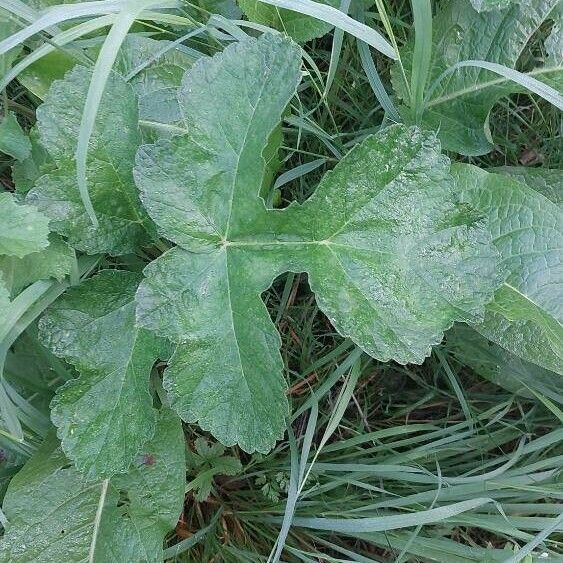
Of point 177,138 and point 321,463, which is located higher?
point 177,138

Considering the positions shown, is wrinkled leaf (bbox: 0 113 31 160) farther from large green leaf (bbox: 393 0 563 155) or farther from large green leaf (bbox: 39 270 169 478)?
large green leaf (bbox: 393 0 563 155)

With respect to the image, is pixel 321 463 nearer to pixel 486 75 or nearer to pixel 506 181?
pixel 506 181

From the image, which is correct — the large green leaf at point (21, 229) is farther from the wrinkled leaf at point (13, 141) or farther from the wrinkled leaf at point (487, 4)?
the wrinkled leaf at point (487, 4)

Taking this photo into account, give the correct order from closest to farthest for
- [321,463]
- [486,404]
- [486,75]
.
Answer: [486,75] < [321,463] < [486,404]

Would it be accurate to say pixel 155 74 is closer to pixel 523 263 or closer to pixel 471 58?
pixel 471 58

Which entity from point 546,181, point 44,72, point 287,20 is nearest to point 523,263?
point 546,181

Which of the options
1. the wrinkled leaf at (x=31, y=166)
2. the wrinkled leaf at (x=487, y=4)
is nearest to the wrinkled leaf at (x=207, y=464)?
the wrinkled leaf at (x=31, y=166)

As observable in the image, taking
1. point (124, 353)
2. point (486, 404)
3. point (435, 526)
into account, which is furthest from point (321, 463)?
point (124, 353)

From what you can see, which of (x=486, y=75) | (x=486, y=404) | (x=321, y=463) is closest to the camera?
(x=486, y=75)
